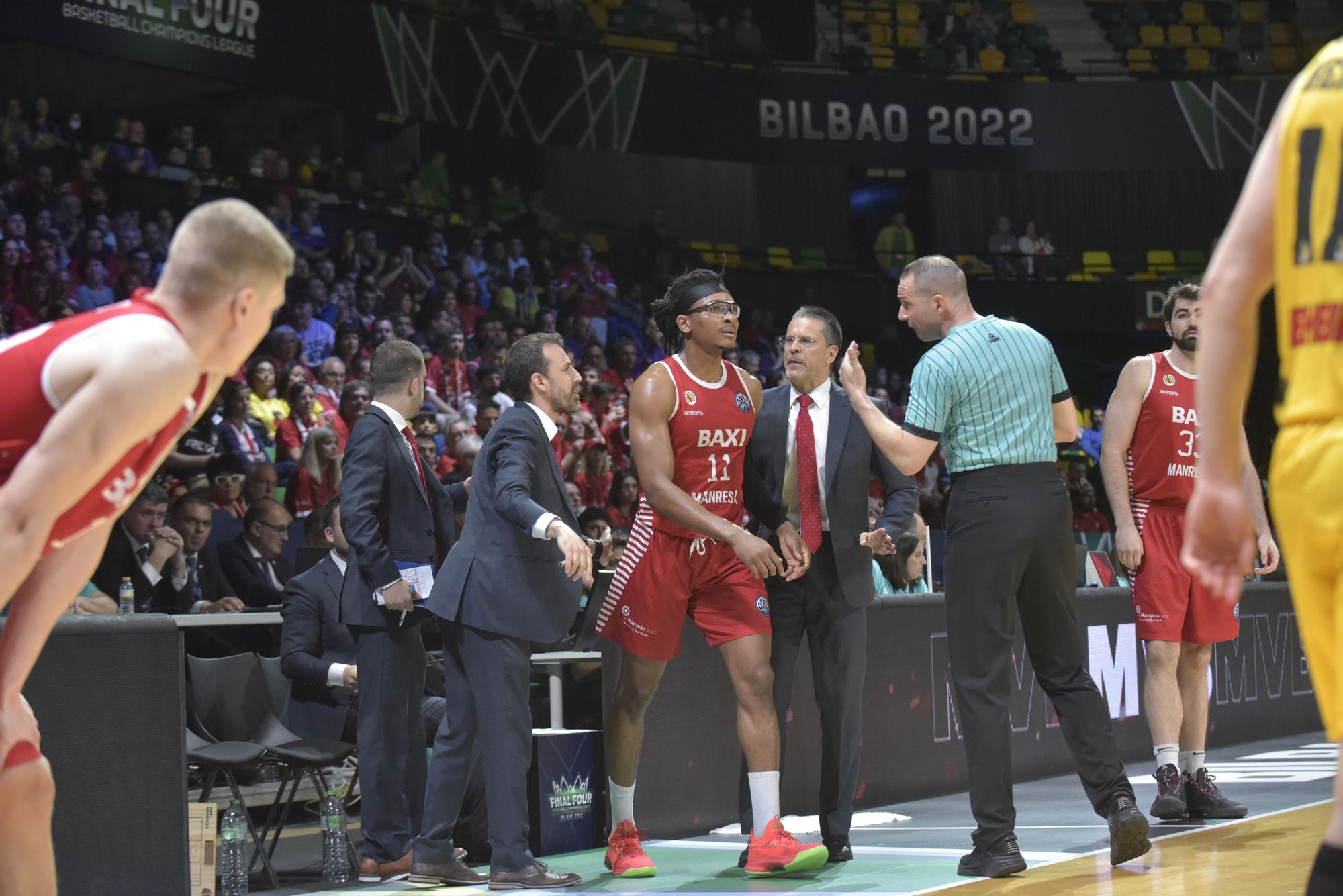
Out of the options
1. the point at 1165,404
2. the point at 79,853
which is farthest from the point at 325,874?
the point at 1165,404

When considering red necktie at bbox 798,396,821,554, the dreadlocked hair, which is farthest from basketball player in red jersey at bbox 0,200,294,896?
red necktie at bbox 798,396,821,554

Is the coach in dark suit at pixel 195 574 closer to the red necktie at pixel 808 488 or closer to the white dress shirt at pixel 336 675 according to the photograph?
the white dress shirt at pixel 336 675

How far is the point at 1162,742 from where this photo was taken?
20.1ft

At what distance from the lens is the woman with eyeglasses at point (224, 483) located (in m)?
9.48

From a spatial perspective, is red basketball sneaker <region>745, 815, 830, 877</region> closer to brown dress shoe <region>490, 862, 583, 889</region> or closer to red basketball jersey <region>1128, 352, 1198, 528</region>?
brown dress shoe <region>490, 862, 583, 889</region>

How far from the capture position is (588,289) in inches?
679

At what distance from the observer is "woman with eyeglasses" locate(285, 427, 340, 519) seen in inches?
396

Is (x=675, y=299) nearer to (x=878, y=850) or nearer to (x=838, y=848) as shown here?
(x=838, y=848)

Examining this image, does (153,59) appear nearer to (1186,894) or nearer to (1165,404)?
(1165,404)

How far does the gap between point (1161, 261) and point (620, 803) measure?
1924 cm

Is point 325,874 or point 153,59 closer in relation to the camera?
point 325,874

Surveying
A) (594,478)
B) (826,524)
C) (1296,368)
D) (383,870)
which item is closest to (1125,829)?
(826,524)

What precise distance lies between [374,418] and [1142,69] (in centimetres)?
2055

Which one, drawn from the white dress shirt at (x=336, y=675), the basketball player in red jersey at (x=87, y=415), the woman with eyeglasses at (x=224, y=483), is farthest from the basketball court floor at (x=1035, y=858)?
the woman with eyeglasses at (x=224, y=483)
